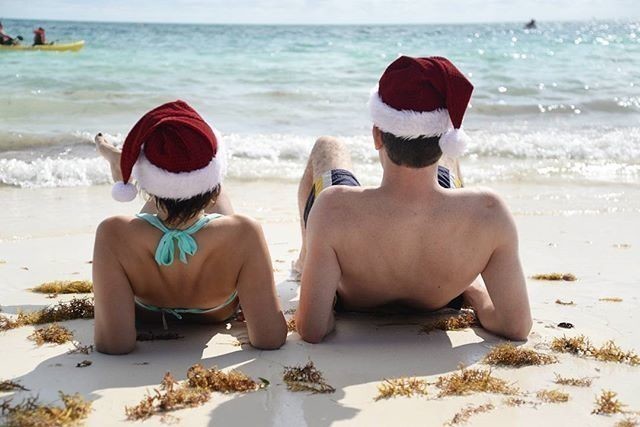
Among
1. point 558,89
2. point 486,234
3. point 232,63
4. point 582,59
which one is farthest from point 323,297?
point 582,59

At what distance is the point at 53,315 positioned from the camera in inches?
150

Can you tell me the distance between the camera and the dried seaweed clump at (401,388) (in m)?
A: 2.87

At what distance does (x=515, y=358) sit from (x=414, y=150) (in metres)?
0.89

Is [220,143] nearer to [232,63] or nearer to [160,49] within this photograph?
[232,63]

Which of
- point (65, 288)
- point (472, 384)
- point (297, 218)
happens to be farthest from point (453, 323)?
point (297, 218)

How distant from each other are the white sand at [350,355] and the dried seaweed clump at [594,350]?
0.06 m

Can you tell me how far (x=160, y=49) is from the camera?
993 inches

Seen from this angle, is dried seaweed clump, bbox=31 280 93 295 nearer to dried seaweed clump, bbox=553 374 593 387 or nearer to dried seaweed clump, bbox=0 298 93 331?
dried seaweed clump, bbox=0 298 93 331

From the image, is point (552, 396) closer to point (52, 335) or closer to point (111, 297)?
point (111, 297)

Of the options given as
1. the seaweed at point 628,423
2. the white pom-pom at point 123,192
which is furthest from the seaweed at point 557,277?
the white pom-pom at point 123,192

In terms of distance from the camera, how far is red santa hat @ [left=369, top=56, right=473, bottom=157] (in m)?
3.12

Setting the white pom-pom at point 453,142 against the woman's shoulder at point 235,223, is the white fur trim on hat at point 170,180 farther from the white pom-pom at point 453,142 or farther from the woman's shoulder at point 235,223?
the white pom-pom at point 453,142

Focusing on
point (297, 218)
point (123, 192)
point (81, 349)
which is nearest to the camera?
point (123, 192)

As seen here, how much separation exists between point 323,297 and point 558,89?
14.3m
